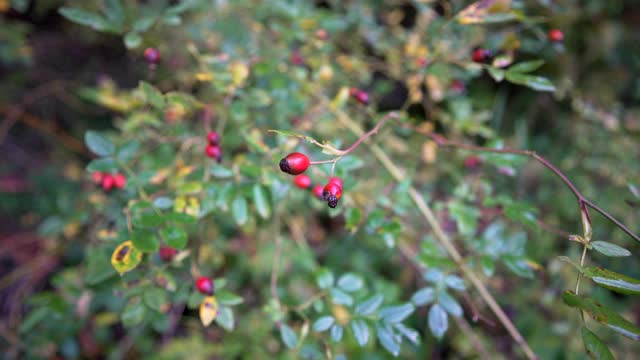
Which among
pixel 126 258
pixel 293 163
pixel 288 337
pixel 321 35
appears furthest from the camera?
pixel 321 35

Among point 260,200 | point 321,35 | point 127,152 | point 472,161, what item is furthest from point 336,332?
point 321,35

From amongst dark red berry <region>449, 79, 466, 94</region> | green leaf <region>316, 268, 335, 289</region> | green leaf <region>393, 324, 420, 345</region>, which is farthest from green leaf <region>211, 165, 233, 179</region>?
dark red berry <region>449, 79, 466, 94</region>

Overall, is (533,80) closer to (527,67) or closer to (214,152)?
(527,67)

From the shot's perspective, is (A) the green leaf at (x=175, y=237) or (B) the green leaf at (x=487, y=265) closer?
(A) the green leaf at (x=175, y=237)

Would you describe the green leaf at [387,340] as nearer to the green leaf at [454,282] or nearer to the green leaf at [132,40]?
the green leaf at [454,282]

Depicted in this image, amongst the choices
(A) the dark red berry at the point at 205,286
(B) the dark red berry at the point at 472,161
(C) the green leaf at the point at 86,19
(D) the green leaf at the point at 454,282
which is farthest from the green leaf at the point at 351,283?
(C) the green leaf at the point at 86,19
